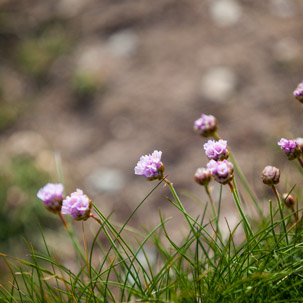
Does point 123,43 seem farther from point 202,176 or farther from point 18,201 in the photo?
point 202,176

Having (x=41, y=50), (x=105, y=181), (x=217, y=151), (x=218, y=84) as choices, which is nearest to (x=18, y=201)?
(x=105, y=181)

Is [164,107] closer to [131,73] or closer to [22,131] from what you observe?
[131,73]

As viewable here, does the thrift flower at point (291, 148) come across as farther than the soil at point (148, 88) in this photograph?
No

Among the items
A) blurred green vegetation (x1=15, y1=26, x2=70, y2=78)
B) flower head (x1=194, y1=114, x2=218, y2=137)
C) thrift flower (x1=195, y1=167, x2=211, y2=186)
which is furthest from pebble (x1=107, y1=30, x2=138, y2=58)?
thrift flower (x1=195, y1=167, x2=211, y2=186)

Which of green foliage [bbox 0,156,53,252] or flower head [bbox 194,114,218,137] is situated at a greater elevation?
flower head [bbox 194,114,218,137]

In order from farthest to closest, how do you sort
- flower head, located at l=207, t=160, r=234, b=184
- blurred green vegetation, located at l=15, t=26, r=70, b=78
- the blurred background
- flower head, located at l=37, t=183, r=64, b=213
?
blurred green vegetation, located at l=15, t=26, r=70, b=78, the blurred background, flower head, located at l=37, t=183, r=64, b=213, flower head, located at l=207, t=160, r=234, b=184

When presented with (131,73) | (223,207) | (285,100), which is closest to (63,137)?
(131,73)

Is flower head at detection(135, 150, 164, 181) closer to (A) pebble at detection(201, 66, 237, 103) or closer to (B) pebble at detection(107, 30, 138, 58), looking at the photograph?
(A) pebble at detection(201, 66, 237, 103)

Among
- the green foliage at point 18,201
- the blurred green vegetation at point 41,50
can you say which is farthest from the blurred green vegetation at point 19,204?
the blurred green vegetation at point 41,50

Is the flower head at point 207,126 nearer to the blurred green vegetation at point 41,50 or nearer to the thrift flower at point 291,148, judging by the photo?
the thrift flower at point 291,148
